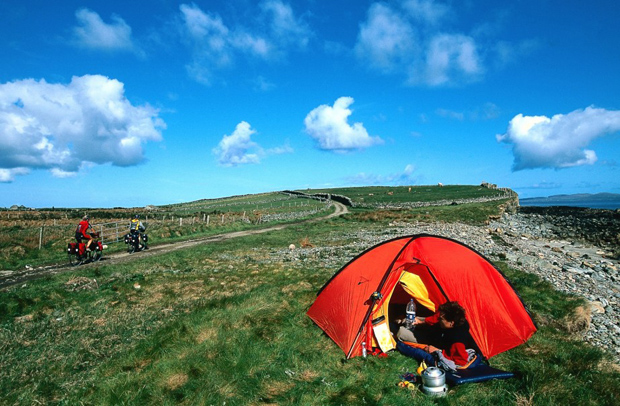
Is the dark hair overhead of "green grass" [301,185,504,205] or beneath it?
beneath

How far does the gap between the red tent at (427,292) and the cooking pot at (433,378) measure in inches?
75.7

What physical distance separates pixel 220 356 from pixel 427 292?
6.19 metres

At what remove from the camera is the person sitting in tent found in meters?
7.34

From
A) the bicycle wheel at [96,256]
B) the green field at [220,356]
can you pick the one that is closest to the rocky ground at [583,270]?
the green field at [220,356]

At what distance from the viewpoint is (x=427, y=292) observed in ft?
33.9

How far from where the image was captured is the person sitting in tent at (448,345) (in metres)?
7.34

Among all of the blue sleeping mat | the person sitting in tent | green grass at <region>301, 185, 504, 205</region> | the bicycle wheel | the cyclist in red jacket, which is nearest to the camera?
the blue sleeping mat

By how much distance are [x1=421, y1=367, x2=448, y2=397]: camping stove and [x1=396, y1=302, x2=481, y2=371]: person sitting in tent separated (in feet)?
1.87

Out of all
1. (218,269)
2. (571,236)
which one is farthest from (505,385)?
(571,236)

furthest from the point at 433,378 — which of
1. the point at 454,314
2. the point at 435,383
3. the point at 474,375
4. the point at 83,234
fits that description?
the point at 83,234

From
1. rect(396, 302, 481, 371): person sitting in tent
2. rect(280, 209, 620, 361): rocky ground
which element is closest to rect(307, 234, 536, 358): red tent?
rect(396, 302, 481, 371): person sitting in tent

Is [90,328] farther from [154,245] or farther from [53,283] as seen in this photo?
[154,245]

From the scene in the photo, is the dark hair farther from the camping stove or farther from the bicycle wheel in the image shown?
the bicycle wheel

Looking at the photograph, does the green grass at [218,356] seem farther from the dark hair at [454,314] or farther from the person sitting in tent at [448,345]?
the dark hair at [454,314]
